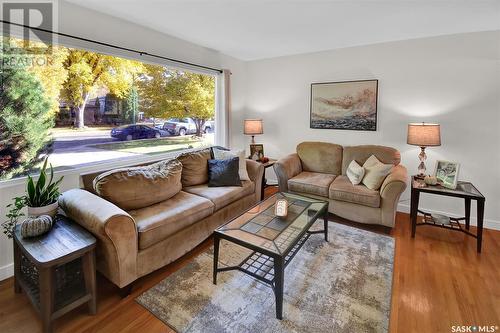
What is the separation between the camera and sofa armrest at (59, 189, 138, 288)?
1727 mm

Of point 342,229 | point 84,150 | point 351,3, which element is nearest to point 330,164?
point 342,229

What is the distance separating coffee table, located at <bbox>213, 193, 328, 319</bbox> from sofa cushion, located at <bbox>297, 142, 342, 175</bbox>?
1292mm

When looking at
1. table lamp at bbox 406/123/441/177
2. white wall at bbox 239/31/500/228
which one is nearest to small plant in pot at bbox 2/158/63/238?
white wall at bbox 239/31/500/228

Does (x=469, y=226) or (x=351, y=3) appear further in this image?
(x=469, y=226)

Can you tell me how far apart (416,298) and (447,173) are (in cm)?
165

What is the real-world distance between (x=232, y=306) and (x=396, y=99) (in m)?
3.31

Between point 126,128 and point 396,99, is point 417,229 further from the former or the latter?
point 126,128

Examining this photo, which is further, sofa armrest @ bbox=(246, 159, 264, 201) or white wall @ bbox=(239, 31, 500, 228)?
sofa armrest @ bbox=(246, 159, 264, 201)

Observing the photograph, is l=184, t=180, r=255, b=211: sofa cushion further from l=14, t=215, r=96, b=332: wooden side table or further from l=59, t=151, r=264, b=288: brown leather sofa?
l=14, t=215, r=96, b=332: wooden side table

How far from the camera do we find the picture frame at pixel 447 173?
9.04ft

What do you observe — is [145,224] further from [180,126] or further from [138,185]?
[180,126]

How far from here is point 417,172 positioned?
3.41 m

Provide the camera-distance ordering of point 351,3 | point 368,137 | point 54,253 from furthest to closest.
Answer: point 368,137
point 351,3
point 54,253

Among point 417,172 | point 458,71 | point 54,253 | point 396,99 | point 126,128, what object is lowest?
point 54,253
